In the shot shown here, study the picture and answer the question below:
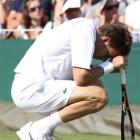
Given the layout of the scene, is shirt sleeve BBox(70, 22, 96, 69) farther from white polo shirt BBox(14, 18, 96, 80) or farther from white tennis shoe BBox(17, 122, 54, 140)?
white tennis shoe BBox(17, 122, 54, 140)

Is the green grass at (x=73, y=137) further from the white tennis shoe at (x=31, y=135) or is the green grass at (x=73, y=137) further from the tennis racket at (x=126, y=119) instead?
the white tennis shoe at (x=31, y=135)

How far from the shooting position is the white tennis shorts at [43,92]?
6176 mm

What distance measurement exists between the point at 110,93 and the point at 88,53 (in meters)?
4.27

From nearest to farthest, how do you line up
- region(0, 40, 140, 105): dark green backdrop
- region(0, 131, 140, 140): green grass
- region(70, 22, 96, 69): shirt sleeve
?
region(70, 22, 96, 69): shirt sleeve, region(0, 131, 140, 140): green grass, region(0, 40, 140, 105): dark green backdrop

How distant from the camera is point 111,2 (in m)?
10.3

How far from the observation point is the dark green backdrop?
992 centimetres

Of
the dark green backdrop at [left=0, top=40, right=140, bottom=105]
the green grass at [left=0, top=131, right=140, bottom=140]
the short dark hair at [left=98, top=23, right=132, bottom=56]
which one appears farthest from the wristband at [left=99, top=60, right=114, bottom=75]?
the dark green backdrop at [left=0, top=40, right=140, bottom=105]

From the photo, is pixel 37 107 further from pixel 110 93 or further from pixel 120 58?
pixel 110 93

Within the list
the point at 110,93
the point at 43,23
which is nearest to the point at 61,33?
the point at 110,93

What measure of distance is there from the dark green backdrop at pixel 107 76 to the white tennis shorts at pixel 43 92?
3727mm

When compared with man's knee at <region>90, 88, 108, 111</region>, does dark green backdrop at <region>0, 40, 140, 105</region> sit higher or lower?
lower

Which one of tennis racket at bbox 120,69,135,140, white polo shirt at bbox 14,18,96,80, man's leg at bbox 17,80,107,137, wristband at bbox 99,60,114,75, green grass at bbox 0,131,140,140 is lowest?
green grass at bbox 0,131,140,140

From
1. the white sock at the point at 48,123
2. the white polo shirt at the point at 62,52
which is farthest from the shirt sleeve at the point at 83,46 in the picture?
the white sock at the point at 48,123

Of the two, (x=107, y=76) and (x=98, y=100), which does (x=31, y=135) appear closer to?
(x=98, y=100)
